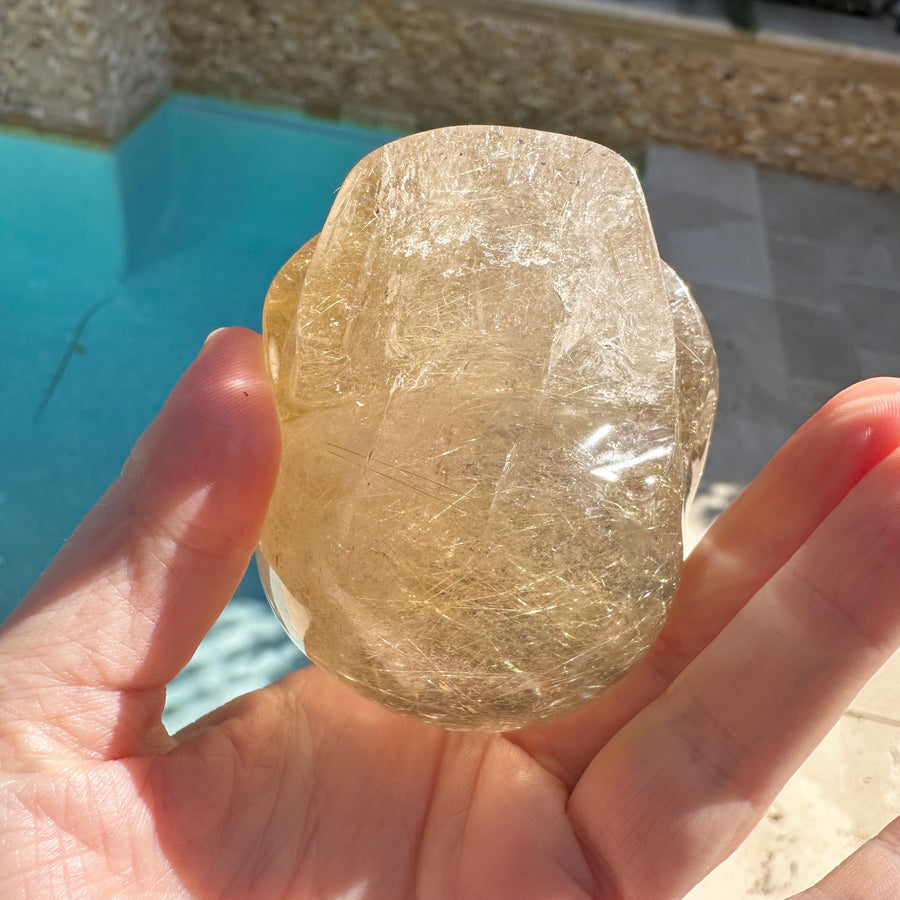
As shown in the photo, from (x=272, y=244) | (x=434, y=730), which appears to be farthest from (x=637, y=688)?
(x=272, y=244)

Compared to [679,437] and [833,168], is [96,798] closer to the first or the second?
[679,437]

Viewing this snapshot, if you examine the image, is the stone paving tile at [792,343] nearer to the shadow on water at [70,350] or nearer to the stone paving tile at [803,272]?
the stone paving tile at [803,272]

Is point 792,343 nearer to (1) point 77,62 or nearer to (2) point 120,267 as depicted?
(2) point 120,267

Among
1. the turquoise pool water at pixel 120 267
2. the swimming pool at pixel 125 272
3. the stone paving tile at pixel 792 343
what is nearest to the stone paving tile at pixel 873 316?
the stone paving tile at pixel 792 343

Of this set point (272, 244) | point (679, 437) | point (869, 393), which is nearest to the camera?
point (679, 437)

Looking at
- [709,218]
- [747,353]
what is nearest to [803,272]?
[709,218]

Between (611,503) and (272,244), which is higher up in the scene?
(611,503)
